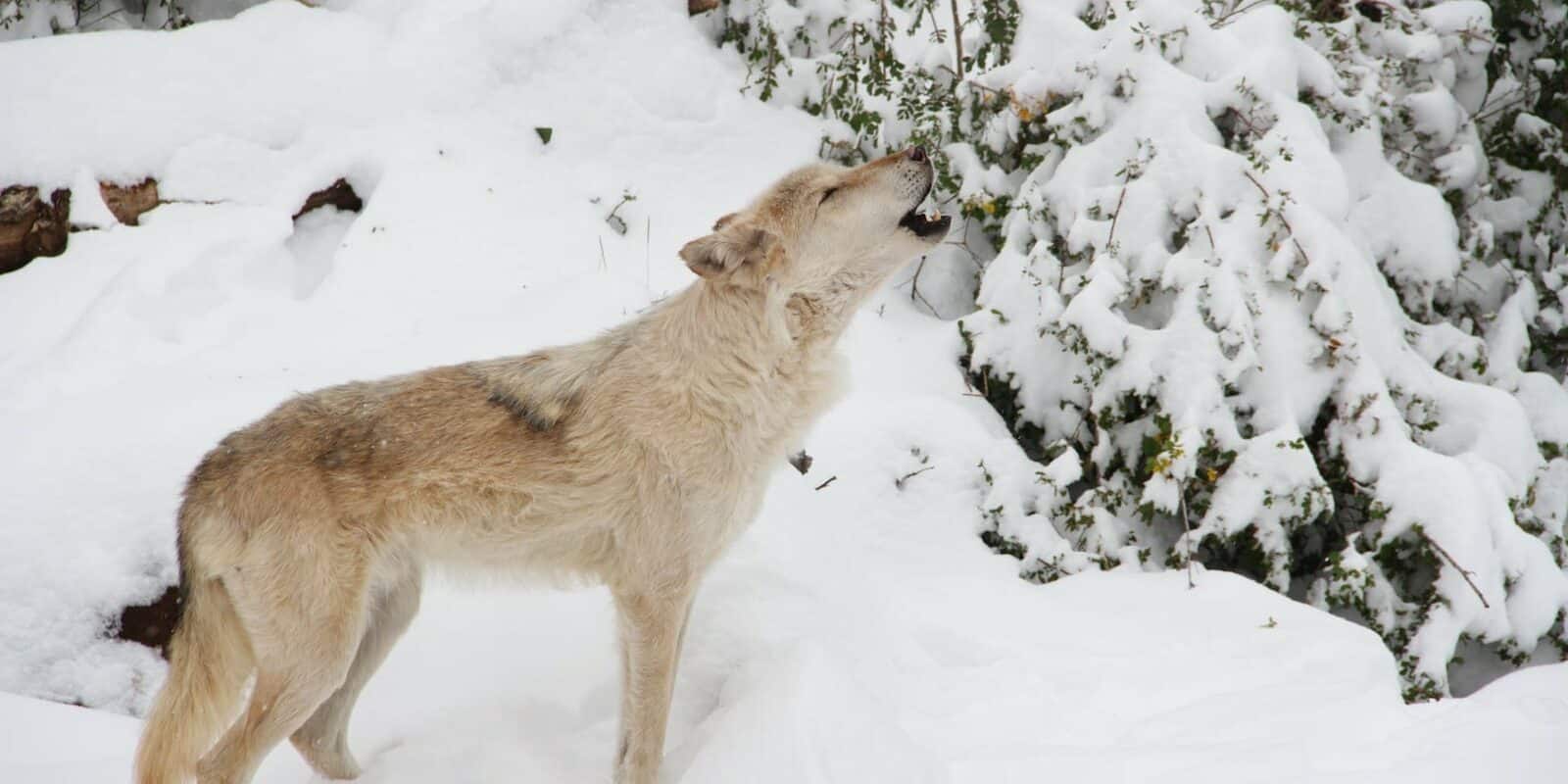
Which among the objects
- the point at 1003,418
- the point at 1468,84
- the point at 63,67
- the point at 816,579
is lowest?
the point at 1003,418

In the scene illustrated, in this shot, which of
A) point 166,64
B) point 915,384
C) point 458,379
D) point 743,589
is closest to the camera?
point 458,379

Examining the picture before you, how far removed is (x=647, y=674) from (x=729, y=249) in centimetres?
138

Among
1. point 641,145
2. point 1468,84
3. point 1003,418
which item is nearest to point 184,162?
point 641,145

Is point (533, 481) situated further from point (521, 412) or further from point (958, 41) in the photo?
point (958, 41)

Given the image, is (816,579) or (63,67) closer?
(816,579)

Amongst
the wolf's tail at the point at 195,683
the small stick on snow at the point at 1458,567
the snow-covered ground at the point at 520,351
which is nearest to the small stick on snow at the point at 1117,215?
the snow-covered ground at the point at 520,351

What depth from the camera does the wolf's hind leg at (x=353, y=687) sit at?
12.1ft

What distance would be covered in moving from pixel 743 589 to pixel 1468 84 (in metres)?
5.54

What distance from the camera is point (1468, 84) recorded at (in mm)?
6609

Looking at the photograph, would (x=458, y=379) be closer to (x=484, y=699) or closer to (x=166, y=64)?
(x=484, y=699)

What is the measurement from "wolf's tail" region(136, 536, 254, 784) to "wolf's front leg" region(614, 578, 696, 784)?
3.96 ft

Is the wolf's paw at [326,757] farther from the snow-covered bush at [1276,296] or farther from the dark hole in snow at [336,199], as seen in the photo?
the dark hole in snow at [336,199]

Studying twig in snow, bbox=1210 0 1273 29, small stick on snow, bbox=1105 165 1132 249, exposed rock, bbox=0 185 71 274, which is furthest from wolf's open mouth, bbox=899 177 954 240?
exposed rock, bbox=0 185 71 274

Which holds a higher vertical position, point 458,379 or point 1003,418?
point 458,379
